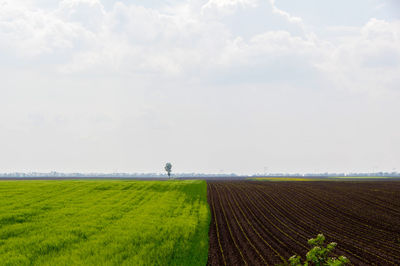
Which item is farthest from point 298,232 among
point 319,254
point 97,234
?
point 97,234

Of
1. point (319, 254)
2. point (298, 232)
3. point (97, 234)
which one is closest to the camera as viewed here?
point (319, 254)

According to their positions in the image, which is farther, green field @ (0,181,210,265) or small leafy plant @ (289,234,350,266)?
green field @ (0,181,210,265)

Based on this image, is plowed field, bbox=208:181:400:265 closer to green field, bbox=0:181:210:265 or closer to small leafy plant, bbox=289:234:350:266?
green field, bbox=0:181:210:265

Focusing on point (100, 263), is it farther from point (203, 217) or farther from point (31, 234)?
point (203, 217)

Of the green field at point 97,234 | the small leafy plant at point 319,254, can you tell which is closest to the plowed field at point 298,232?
the green field at point 97,234

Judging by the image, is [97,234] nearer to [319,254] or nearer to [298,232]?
[319,254]

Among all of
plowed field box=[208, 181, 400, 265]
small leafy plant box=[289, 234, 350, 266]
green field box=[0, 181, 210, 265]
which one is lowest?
plowed field box=[208, 181, 400, 265]

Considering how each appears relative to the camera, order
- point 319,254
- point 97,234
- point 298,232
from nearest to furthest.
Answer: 1. point 319,254
2. point 97,234
3. point 298,232

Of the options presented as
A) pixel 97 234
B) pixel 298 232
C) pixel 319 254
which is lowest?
pixel 298 232

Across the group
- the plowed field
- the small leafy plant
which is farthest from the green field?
the small leafy plant

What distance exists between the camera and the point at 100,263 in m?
14.6

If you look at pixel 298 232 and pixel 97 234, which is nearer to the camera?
pixel 97 234

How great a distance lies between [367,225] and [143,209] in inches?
963

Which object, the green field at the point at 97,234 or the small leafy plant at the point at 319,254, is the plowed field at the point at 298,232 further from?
the small leafy plant at the point at 319,254
